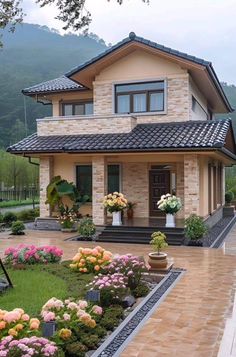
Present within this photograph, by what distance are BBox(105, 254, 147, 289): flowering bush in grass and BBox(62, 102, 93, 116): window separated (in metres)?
12.9

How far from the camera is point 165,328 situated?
651cm

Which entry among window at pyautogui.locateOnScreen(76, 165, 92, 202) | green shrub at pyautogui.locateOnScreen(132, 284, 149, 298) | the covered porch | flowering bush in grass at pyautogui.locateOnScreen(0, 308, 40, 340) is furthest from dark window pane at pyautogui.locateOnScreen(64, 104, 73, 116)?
flowering bush in grass at pyautogui.locateOnScreen(0, 308, 40, 340)

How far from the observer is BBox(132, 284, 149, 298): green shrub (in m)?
8.34

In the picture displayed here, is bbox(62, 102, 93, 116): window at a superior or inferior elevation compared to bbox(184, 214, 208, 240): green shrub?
superior

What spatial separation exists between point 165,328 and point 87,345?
4.38ft

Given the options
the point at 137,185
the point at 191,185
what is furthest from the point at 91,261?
the point at 137,185

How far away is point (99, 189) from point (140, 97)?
4318mm

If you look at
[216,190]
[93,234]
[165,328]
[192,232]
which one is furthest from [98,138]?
[165,328]

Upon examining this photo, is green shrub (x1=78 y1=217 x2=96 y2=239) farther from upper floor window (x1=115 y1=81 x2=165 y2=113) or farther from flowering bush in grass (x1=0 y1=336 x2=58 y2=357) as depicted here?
flowering bush in grass (x1=0 y1=336 x2=58 y2=357)

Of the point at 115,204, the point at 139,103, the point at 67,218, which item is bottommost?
the point at 67,218

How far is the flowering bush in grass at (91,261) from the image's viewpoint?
9.41 metres

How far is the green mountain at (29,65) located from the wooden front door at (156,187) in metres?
6.20

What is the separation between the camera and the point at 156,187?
18391 mm

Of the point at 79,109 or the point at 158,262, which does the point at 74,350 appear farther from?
the point at 79,109
